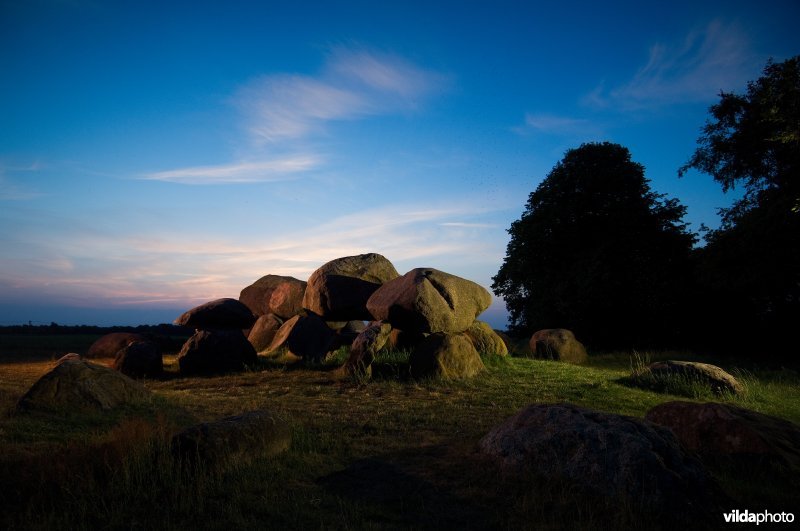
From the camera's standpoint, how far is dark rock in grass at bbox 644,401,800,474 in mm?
6289

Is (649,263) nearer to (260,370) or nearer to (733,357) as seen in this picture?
(733,357)

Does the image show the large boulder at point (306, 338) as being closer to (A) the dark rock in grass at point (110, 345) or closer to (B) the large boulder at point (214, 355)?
(B) the large boulder at point (214, 355)

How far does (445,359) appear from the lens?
13914 mm

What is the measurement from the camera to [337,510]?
195 inches

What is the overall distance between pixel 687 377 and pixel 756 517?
959 centimetres

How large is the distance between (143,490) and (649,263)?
1001 inches

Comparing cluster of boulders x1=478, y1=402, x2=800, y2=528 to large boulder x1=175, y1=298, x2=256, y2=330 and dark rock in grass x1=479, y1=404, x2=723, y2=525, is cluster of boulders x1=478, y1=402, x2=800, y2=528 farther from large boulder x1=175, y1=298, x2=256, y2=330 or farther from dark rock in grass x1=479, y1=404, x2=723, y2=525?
large boulder x1=175, y1=298, x2=256, y2=330

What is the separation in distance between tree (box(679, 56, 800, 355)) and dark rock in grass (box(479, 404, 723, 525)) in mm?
14088

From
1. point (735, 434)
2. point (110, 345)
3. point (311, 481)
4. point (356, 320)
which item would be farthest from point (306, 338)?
point (735, 434)

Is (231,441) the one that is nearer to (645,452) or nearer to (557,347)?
(645,452)

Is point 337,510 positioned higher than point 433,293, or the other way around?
point 433,293

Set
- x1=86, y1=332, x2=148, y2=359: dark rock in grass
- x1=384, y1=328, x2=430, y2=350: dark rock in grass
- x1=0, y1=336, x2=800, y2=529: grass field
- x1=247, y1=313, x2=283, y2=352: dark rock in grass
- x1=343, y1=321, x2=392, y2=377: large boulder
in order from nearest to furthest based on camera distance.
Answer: x1=0, y1=336, x2=800, y2=529: grass field, x1=343, y1=321, x2=392, y2=377: large boulder, x1=384, y1=328, x2=430, y2=350: dark rock in grass, x1=247, y1=313, x2=283, y2=352: dark rock in grass, x1=86, y1=332, x2=148, y2=359: dark rock in grass

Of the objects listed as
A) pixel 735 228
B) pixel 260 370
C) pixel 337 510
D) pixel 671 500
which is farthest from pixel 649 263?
pixel 337 510

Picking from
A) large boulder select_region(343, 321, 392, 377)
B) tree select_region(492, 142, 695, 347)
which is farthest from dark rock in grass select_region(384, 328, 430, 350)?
tree select_region(492, 142, 695, 347)
